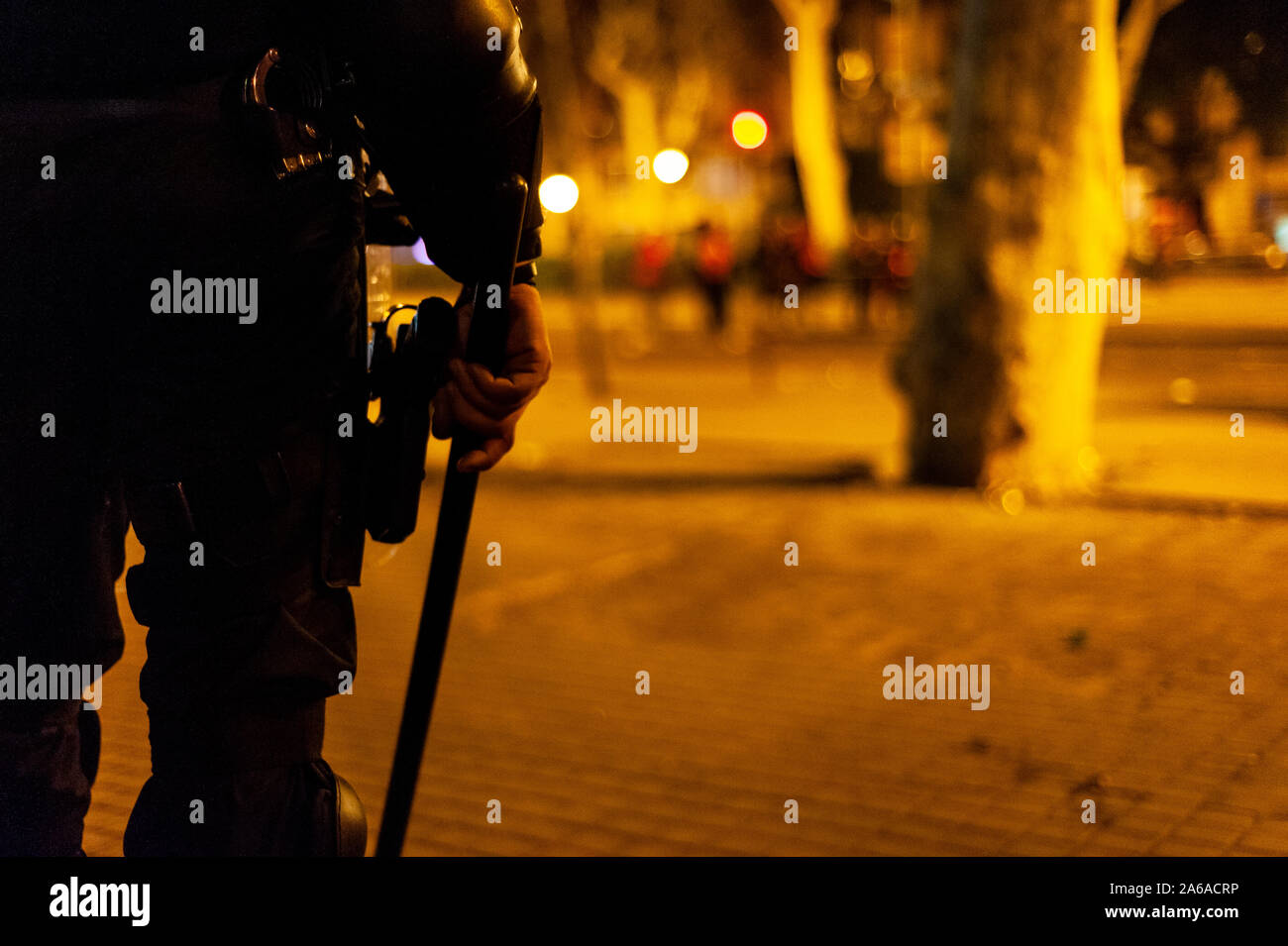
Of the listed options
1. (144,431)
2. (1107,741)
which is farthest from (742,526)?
(144,431)

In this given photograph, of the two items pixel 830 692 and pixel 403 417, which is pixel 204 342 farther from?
pixel 830 692

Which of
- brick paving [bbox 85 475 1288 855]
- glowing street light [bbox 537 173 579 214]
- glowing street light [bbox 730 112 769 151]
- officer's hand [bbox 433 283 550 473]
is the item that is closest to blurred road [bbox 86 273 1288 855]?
brick paving [bbox 85 475 1288 855]

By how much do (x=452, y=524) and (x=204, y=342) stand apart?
522 mm

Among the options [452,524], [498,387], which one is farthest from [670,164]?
[498,387]

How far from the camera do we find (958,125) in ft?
28.9

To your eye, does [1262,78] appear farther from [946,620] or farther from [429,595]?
[429,595]

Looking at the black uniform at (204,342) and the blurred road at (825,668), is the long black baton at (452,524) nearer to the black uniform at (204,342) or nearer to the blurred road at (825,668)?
the black uniform at (204,342)

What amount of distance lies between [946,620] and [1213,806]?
6.59ft

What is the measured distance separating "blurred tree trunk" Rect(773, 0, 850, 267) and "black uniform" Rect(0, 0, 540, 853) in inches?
1429

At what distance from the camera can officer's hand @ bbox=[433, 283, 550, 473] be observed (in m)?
2.25

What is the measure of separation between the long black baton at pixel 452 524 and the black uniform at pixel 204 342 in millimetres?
63

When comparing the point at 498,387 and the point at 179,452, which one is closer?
the point at 179,452

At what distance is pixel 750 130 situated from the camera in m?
14.4
